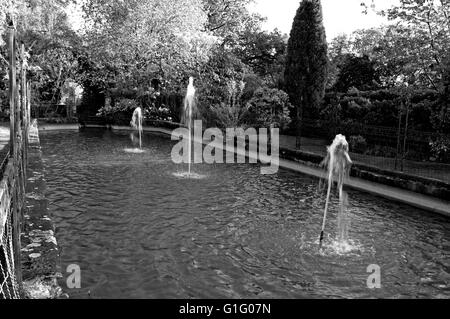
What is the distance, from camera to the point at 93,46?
29016mm

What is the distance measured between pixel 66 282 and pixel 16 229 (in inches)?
59.2

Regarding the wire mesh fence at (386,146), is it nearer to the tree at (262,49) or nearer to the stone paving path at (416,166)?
the stone paving path at (416,166)

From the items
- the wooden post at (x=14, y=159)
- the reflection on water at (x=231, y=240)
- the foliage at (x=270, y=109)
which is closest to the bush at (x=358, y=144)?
the foliage at (x=270, y=109)

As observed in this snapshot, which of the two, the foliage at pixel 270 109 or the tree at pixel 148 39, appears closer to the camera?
the foliage at pixel 270 109

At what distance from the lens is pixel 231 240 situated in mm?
6879

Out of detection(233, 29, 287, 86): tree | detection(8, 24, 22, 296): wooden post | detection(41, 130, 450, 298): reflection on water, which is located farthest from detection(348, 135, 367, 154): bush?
detection(233, 29, 287, 86): tree

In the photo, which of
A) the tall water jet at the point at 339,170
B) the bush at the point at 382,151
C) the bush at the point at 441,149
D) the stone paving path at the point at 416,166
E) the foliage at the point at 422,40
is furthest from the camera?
the bush at the point at 382,151

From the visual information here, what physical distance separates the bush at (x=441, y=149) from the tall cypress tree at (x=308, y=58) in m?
8.99

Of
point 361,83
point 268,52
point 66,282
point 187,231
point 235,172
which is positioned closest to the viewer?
point 66,282

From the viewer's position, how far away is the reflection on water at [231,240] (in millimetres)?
5250

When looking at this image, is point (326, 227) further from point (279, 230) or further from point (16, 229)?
point (16, 229)

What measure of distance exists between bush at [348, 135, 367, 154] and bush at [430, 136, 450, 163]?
254 centimetres
